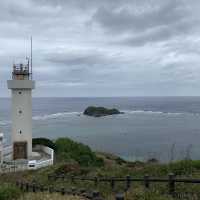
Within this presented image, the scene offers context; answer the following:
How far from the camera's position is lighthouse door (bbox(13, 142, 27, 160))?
93.3 feet

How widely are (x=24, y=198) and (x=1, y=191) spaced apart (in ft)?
4.08

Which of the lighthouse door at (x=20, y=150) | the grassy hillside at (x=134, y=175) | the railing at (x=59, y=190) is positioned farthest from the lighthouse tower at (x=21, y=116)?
the railing at (x=59, y=190)

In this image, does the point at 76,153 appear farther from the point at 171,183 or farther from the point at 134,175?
the point at 171,183

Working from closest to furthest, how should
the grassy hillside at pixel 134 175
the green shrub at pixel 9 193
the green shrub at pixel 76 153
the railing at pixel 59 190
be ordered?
the grassy hillside at pixel 134 175
the railing at pixel 59 190
the green shrub at pixel 9 193
the green shrub at pixel 76 153

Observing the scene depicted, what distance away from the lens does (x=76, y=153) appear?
109 feet

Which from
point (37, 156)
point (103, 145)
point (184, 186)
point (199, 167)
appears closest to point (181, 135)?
point (103, 145)

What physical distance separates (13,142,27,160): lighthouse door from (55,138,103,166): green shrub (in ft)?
9.41

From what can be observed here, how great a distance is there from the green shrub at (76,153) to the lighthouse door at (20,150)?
2.87 meters

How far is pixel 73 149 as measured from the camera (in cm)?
3388

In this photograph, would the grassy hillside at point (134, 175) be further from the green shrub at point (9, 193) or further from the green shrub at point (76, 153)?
the green shrub at point (9, 193)

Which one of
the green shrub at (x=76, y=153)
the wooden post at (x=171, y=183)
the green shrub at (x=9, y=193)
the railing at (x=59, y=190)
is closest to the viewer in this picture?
the wooden post at (x=171, y=183)

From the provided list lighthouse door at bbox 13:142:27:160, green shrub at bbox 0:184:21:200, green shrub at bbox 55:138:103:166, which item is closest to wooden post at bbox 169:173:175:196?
green shrub at bbox 0:184:21:200

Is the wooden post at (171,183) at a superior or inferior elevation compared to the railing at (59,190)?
superior

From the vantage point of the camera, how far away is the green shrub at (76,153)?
3038 cm
